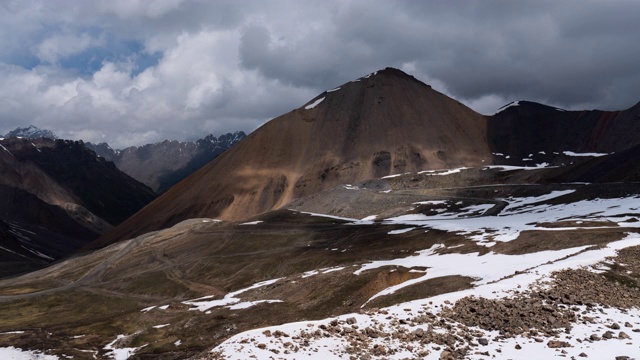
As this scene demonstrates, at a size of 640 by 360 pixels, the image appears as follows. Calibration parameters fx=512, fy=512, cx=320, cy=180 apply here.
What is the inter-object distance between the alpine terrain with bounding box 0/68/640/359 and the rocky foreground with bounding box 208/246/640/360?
0.08 meters

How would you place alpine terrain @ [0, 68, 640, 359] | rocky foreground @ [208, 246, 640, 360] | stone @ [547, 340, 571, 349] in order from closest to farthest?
1. rocky foreground @ [208, 246, 640, 360]
2. stone @ [547, 340, 571, 349]
3. alpine terrain @ [0, 68, 640, 359]

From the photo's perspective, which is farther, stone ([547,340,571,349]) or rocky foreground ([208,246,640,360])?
stone ([547,340,571,349])

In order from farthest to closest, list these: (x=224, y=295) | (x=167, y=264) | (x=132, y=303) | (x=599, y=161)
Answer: (x=599, y=161), (x=167, y=264), (x=132, y=303), (x=224, y=295)

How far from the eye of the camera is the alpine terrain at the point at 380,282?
21062mm

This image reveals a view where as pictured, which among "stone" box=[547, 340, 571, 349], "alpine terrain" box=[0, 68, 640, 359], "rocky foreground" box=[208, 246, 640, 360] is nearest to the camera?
"rocky foreground" box=[208, 246, 640, 360]

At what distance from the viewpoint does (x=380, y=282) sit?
176 ft

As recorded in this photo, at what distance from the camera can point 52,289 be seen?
11556cm

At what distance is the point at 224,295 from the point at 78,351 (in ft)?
78.0

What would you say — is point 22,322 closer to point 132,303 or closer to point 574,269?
point 132,303

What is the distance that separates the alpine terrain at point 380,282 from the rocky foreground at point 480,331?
0.27ft

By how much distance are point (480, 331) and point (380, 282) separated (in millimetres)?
32280

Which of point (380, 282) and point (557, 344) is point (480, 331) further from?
point (380, 282)

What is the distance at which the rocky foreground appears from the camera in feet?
64.1

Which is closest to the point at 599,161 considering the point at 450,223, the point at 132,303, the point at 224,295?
the point at 450,223
